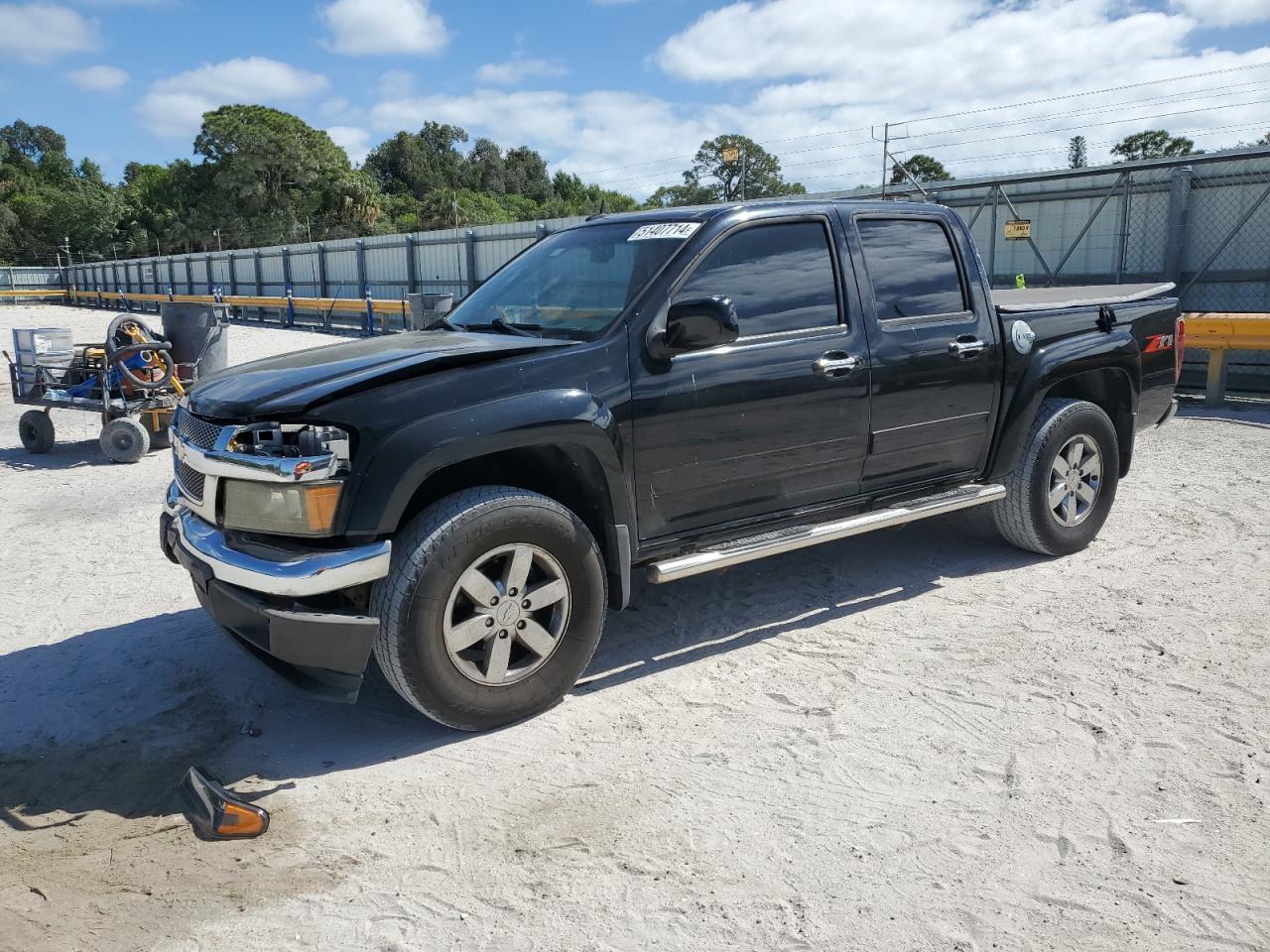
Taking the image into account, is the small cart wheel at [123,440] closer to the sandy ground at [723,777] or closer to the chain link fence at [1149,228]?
the sandy ground at [723,777]

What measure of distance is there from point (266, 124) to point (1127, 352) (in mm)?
82190

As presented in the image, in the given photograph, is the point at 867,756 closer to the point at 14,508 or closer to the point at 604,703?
the point at 604,703

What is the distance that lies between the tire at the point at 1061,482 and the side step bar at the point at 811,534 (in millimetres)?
242

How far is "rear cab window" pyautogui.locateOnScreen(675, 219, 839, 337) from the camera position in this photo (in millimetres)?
4270

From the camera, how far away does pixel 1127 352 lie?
5762mm

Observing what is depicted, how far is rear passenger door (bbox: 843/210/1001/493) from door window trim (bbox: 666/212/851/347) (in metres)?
0.15

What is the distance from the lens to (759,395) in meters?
4.24

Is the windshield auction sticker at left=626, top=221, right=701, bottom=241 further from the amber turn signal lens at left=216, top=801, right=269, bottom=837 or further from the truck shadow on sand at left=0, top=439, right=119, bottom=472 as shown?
the truck shadow on sand at left=0, top=439, right=119, bottom=472

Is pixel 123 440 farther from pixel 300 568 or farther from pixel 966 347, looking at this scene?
pixel 966 347

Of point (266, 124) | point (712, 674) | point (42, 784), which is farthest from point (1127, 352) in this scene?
point (266, 124)

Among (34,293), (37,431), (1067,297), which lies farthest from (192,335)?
(34,293)

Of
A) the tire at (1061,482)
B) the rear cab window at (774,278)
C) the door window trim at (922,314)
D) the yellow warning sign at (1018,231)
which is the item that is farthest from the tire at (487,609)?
the yellow warning sign at (1018,231)

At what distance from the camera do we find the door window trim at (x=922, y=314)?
186 inches

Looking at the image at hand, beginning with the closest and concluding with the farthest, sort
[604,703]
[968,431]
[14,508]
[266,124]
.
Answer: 1. [604,703]
2. [968,431]
3. [14,508]
4. [266,124]
